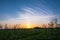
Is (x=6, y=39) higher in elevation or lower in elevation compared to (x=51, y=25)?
lower

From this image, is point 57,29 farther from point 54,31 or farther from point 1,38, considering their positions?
point 1,38

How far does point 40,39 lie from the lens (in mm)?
15945

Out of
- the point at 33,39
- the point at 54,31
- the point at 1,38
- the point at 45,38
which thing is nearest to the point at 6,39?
the point at 1,38

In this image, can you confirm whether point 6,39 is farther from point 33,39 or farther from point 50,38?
point 50,38

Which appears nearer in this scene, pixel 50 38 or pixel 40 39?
pixel 50 38

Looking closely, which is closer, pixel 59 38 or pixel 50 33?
pixel 59 38

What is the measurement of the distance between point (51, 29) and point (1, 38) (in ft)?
17.0

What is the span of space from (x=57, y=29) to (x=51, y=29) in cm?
80

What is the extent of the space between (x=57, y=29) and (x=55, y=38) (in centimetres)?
196

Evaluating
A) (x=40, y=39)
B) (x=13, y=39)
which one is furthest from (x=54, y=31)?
(x=13, y=39)

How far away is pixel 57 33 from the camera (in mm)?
15664

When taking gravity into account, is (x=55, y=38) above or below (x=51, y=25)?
below

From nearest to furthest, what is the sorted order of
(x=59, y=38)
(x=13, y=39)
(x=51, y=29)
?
(x=59, y=38) < (x=13, y=39) < (x=51, y=29)

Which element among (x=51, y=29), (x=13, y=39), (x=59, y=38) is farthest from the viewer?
(x=51, y=29)
